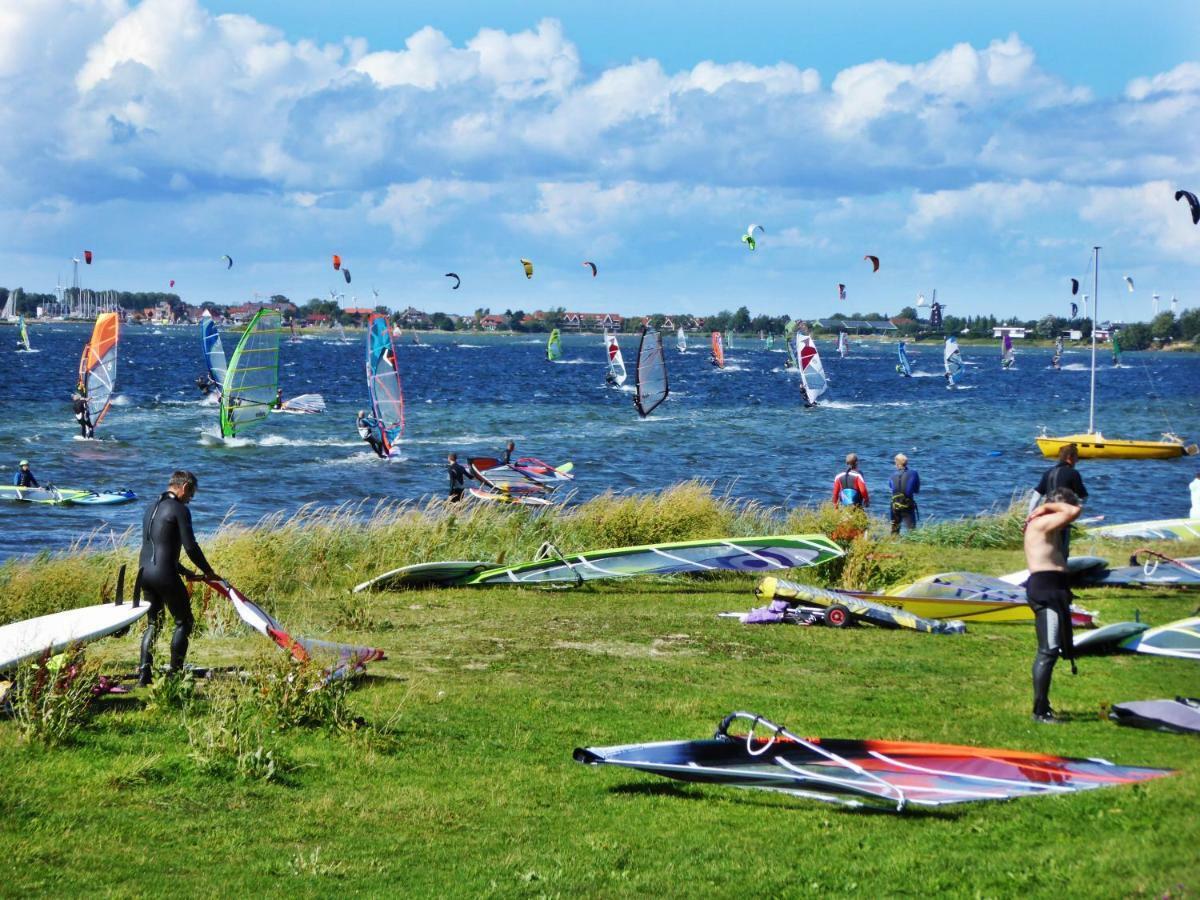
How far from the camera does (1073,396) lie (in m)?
84.6

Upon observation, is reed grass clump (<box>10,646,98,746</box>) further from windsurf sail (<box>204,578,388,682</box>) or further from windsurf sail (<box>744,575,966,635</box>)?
windsurf sail (<box>744,575,966,635</box>)

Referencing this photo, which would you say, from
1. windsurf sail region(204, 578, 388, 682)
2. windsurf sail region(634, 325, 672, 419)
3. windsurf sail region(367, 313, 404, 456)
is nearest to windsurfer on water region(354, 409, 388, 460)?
windsurf sail region(367, 313, 404, 456)

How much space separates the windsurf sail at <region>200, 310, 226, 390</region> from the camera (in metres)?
40.9

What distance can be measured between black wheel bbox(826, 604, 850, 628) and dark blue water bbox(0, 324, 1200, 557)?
1144 cm

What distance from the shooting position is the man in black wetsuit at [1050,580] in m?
8.59

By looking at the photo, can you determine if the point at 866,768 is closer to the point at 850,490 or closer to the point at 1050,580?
the point at 1050,580

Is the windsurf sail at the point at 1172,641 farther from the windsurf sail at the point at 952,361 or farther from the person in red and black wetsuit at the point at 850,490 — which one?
the windsurf sail at the point at 952,361

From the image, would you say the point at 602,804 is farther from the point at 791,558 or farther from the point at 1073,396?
the point at 1073,396

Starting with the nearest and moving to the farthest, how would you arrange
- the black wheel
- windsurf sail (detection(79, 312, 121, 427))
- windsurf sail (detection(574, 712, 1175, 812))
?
1. windsurf sail (detection(574, 712, 1175, 812))
2. the black wheel
3. windsurf sail (detection(79, 312, 121, 427))

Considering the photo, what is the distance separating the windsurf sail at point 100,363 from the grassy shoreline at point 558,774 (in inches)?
928

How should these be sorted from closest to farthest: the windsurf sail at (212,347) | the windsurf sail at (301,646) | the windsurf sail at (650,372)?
the windsurf sail at (301,646) → the windsurf sail at (650,372) → the windsurf sail at (212,347)

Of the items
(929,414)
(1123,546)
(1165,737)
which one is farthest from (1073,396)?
(1165,737)

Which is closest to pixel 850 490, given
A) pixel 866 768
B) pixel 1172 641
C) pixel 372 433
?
pixel 1172 641

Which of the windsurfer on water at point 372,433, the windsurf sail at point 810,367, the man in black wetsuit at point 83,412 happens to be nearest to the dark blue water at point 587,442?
the man in black wetsuit at point 83,412
